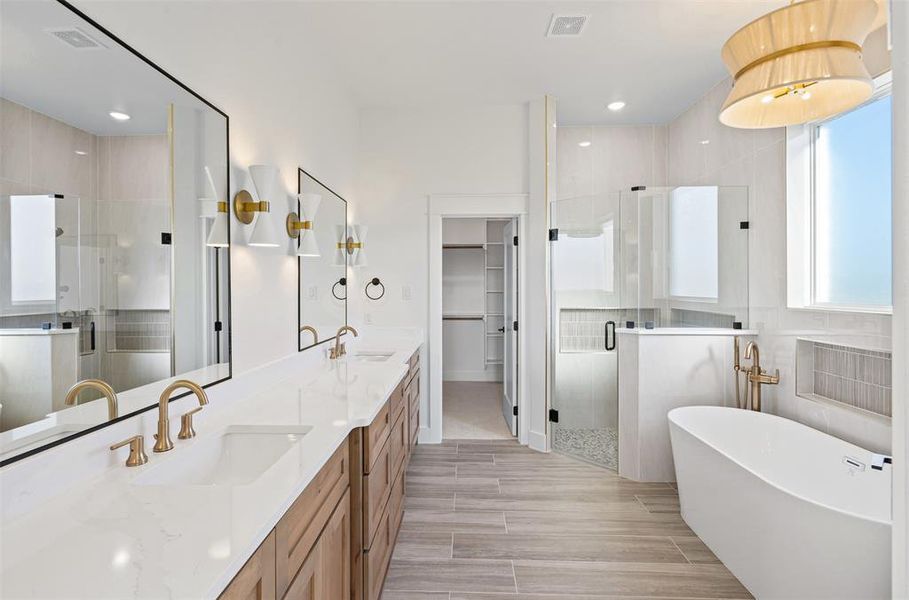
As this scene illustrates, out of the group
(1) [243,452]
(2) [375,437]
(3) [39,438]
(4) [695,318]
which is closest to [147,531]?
(3) [39,438]

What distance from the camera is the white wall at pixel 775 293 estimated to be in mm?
2314

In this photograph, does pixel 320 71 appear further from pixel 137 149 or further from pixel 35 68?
pixel 35 68

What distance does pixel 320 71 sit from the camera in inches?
116

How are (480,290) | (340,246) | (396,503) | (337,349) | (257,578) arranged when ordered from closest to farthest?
(257,578) < (396,503) < (337,349) < (340,246) < (480,290)

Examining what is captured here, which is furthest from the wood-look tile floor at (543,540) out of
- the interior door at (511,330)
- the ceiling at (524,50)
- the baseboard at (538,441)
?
the ceiling at (524,50)

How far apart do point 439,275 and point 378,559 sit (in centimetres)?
253

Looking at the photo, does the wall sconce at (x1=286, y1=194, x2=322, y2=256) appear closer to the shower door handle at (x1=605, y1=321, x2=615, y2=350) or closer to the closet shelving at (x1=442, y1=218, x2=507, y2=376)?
the shower door handle at (x1=605, y1=321, x2=615, y2=350)

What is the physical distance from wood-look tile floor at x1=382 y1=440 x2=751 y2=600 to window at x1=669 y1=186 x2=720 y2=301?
4.71 feet

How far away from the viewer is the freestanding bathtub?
158 cm

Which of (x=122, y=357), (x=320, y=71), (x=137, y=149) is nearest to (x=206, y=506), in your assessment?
(x=122, y=357)

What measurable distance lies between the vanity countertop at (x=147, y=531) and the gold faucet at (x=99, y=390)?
100mm

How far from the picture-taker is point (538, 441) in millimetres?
3770

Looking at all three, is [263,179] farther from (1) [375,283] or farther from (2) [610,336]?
(2) [610,336]

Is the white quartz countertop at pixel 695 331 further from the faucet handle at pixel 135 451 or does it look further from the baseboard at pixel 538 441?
the faucet handle at pixel 135 451
